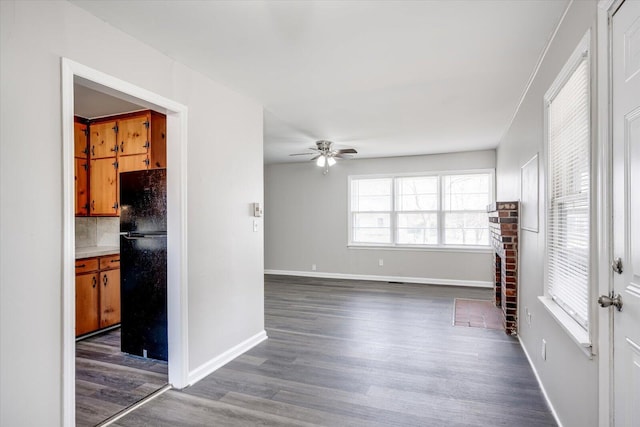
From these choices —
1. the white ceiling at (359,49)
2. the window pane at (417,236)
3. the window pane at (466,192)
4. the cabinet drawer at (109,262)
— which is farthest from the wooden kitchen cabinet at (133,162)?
the window pane at (466,192)

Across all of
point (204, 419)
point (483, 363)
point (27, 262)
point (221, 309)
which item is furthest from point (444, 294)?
point (27, 262)

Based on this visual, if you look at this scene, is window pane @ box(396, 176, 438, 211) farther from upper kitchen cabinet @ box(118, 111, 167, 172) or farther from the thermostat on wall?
upper kitchen cabinet @ box(118, 111, 167, 172)

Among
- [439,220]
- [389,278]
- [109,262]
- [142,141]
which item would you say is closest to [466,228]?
[439,220]

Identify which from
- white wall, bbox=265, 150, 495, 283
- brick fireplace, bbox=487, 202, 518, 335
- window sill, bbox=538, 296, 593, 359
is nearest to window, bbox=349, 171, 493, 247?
white wall, bbox=265, 150, 495, 283

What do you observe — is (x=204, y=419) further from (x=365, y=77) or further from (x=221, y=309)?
(x=365, y=77)

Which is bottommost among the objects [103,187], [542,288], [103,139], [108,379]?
[108,379]

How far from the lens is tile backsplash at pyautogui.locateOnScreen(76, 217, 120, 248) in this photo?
455cm

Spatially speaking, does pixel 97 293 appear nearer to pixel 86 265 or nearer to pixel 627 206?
pixel 86 265

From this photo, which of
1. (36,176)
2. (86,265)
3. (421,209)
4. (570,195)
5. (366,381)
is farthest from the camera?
(421,209)

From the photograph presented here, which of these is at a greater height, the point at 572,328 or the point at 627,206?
the point at 627,206

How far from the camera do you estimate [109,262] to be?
4105 millimetres

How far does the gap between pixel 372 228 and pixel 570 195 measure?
5.31 metres

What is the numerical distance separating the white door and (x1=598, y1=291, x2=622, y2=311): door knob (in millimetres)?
23

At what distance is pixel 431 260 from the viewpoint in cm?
682
